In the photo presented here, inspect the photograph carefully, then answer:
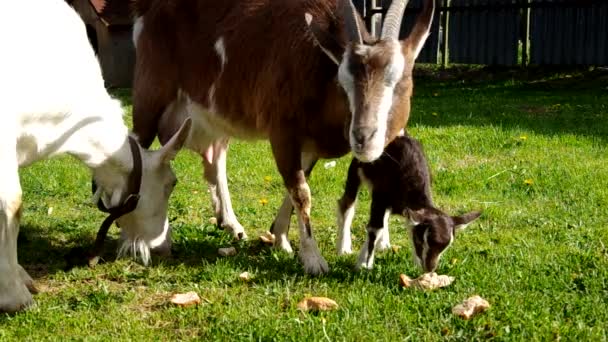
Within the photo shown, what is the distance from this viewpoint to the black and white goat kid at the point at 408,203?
201 inches

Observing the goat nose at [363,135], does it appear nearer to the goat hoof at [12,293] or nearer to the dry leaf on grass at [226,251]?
the dry leaf on grass at [226,251]

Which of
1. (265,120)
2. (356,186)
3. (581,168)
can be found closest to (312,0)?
(265,120)

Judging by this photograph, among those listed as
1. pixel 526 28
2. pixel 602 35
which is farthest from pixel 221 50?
pixel 526 28

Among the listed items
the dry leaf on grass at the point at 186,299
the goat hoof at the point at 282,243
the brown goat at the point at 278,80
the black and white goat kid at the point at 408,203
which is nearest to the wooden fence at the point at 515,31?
the brown goat at the point at 278,80

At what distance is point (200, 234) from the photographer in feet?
21.5

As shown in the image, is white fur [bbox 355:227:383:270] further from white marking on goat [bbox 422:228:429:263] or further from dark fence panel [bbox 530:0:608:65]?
dark fence panel [bbox 530:0:608:65]

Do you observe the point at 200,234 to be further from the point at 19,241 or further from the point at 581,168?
the point at 581,168

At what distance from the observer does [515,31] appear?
17.3m

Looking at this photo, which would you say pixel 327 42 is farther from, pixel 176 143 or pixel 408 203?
pixel 176 143

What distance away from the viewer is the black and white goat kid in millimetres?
5109

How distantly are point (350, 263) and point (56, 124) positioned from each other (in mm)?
2042

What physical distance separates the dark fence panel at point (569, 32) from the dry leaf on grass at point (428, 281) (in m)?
12.2

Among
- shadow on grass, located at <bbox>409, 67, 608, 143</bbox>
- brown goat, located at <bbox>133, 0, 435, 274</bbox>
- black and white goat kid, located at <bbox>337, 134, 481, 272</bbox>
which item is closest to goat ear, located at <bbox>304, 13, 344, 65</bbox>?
brown goat, located at <bbox>133, 0, 435, 274</bbox>

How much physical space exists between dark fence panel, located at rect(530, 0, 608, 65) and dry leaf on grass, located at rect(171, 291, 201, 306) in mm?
12940
